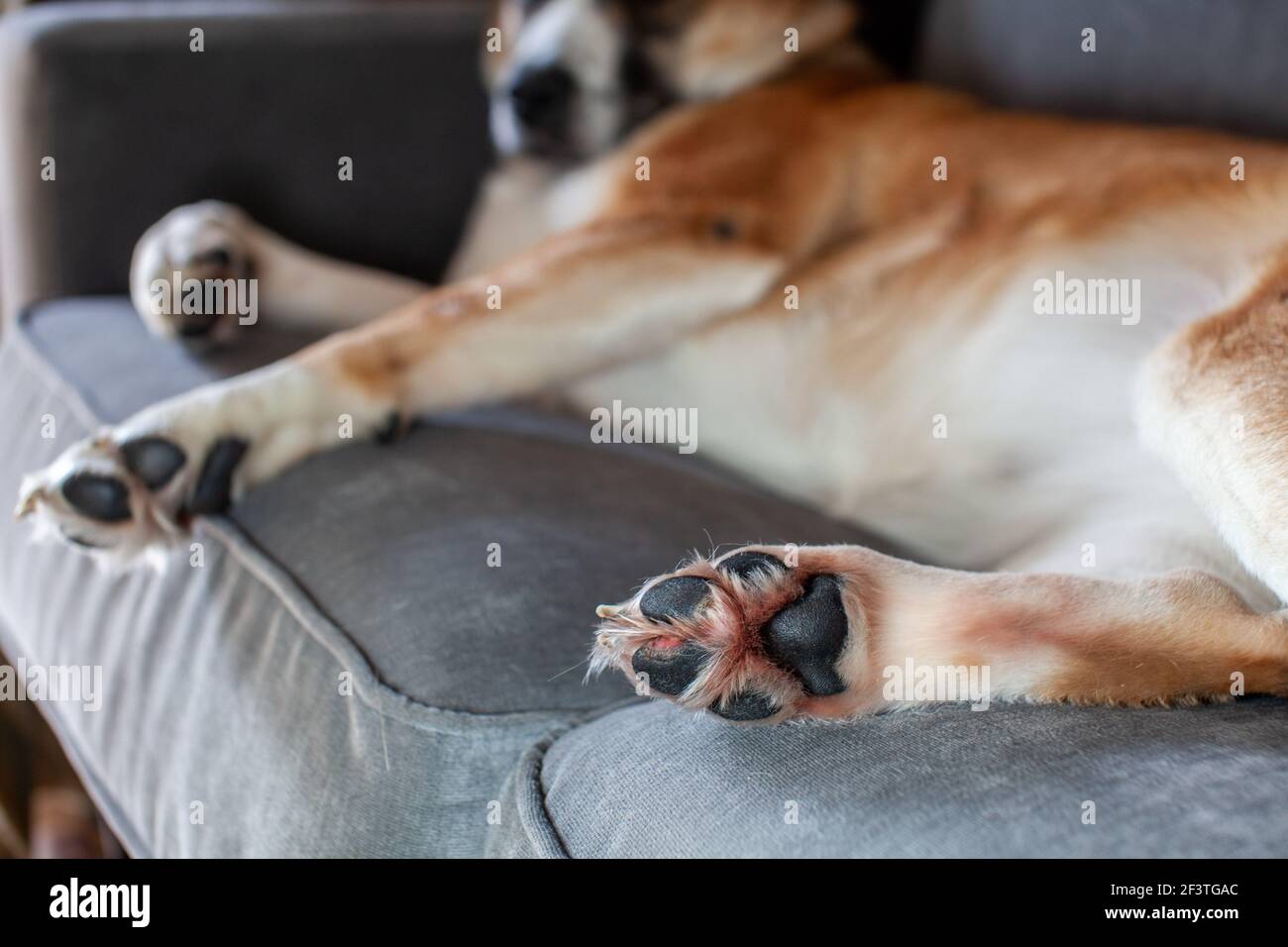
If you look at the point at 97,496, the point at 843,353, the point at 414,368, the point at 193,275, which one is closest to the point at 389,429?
the point at 414,368

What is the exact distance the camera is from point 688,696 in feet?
2.59

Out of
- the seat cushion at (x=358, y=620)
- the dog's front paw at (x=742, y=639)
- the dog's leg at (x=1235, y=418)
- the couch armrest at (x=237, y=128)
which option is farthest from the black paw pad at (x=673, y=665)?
the couch armrest at (x=237, y=128)

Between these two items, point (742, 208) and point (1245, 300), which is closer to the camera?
point (1245, 300)

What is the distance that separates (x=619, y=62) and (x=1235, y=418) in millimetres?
1095

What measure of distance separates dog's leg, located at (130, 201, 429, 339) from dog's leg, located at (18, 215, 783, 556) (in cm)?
34

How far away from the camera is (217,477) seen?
4.06 feet

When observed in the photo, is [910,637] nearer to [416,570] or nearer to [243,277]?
[416,570]

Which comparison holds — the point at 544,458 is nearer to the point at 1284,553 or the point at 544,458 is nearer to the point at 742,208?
the point at 742,208

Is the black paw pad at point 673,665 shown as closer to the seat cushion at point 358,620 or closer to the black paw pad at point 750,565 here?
the black paw pad at point 750,565

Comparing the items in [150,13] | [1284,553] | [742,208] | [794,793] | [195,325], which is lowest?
[794,793]

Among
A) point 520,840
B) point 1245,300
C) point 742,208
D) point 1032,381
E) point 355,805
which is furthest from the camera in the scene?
point 742,208

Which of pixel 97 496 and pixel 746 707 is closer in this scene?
pixel 746 707
